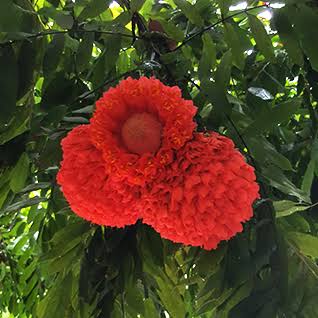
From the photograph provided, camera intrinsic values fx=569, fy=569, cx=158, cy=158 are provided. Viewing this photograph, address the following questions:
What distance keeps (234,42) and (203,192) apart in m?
0.28

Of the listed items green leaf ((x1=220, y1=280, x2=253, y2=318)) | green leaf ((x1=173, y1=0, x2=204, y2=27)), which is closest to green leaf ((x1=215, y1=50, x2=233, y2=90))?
green leaf ((x1=173, y1=0, x2=204, y2=27))

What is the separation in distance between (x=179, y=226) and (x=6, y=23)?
285 millimetres

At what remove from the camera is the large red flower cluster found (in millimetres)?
506

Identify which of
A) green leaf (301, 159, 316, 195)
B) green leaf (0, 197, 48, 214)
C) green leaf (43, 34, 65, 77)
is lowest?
green leaf (0, 197, 48, 214)

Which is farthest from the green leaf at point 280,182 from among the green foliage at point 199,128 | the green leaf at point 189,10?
the green leaf at point 189,10

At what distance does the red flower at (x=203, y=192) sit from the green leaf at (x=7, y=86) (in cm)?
19

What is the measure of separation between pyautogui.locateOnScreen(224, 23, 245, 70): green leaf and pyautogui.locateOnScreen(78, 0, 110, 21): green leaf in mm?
149

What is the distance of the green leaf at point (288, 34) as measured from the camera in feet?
2.18

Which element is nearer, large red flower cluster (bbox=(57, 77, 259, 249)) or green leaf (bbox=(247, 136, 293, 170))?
large red flower cluster (bbox=(57, 77, 259, 249))

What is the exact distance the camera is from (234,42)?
712 mm

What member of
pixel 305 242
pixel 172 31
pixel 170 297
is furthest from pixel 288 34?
pixel 170 297

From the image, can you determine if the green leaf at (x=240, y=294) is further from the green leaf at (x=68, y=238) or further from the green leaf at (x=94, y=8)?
the green leaf at (x=94, y=8)

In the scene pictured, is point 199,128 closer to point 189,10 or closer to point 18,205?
point 189,10

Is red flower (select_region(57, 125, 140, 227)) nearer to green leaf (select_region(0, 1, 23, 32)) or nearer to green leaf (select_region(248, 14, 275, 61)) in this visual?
green leaf (select_region(0, 1, 23, 32))
